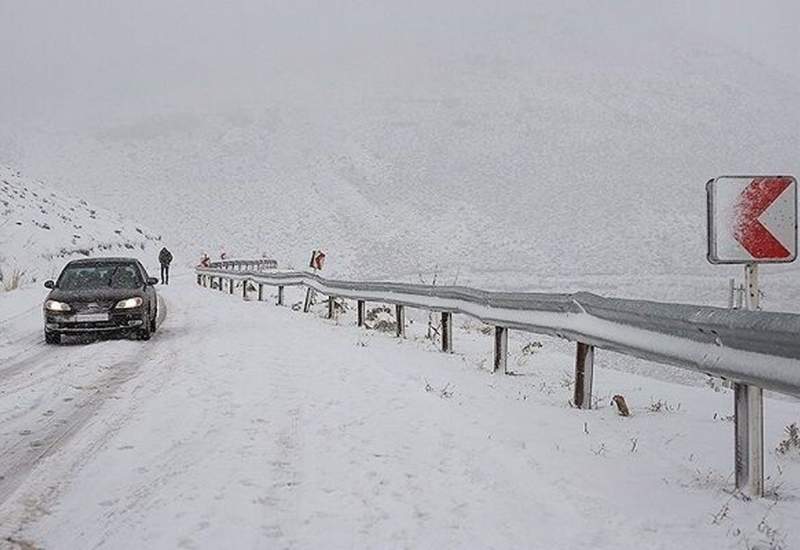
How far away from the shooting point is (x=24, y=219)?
124ft

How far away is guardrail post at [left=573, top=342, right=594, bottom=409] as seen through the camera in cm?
639

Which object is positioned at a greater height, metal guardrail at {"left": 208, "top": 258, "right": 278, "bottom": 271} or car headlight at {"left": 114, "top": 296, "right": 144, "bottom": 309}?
car headlight at {"left": 114, "top": 296, "right": 144, "bottom": 309}

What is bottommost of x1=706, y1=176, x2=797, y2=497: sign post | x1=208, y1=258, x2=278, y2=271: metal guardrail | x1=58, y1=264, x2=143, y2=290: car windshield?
x1=208, y1=258, x2=278, y2=271: metal guardrail

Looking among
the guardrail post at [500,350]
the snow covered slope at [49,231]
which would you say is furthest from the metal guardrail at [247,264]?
the guardrail post at [500,350]

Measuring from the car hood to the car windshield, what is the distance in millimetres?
480

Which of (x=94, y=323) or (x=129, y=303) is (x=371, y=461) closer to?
(x=129, y=303)

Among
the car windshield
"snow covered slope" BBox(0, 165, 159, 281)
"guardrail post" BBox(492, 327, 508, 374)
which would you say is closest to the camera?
"guardrail post" BBox(492, 327, 508, 374)

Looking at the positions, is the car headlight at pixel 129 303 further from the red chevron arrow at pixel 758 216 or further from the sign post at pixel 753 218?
the red chevron arrow at pixel 758 216

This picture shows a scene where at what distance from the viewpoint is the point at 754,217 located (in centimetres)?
565

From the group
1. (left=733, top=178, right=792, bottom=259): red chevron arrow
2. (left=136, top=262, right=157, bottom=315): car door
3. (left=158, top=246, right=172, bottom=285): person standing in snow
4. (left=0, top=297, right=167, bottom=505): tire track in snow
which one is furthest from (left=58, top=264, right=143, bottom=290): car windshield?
(left=158, top=246, right=172, bottom=285): person standing in snow

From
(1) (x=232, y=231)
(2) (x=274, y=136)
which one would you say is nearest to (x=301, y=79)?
(2) (x=274, y=136)

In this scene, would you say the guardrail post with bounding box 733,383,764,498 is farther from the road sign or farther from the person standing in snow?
the person standing in snow

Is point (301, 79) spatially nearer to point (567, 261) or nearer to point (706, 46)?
point (706, 46)

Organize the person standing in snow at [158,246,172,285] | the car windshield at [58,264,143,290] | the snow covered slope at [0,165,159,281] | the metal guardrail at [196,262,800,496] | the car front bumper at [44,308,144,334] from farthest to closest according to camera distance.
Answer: the person standing in snow at [158,246,172,285]
the snow covered slope at [0,165,159,281]
the car windshield at [58,264,143,290]
the car front bumper at [44,308,144,334]
the metal guardrail at [196,262,800,496]
